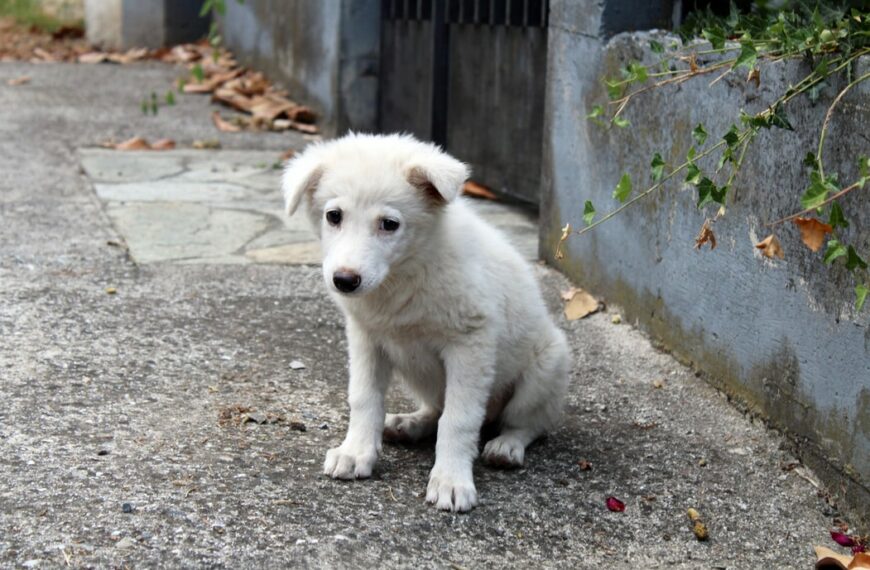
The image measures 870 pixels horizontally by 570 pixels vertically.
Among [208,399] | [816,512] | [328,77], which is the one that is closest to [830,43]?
[816,512]

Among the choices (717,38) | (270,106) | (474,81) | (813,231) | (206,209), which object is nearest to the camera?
(813,231)

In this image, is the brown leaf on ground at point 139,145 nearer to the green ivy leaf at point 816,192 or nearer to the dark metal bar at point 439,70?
the dark metal bar at point 439,70

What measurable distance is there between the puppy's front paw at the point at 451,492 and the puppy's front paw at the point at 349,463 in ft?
0.62

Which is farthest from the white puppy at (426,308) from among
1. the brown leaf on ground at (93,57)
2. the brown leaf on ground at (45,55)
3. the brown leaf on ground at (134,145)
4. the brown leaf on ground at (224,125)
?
the brown leaf on ground at (45,55)

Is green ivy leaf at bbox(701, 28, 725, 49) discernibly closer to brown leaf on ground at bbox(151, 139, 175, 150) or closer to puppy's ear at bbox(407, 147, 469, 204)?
puppy's ear at bbox(407, 147, 469, 204)

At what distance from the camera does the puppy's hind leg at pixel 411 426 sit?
3.60 m

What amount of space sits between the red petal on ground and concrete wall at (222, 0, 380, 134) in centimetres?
478

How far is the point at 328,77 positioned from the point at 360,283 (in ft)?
16.5

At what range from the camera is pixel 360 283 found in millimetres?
3035

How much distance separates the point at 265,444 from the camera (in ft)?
11.3

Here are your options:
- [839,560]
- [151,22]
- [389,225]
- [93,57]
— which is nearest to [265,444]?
[389,225]

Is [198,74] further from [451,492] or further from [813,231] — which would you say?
[813,231]

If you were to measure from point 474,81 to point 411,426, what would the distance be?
346cm

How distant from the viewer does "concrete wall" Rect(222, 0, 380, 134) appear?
24.6 ft
